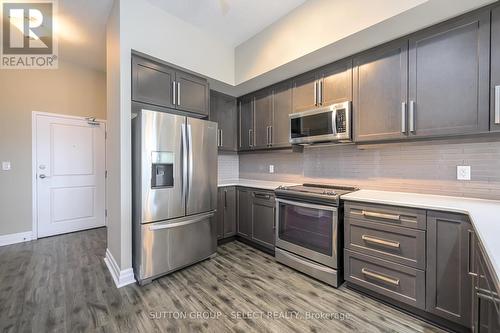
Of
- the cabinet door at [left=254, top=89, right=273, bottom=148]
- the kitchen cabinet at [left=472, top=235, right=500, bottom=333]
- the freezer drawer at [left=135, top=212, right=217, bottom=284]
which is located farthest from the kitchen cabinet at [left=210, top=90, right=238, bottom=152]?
the kitchen cabinet at [left=472, top=235, right=500, bottom=333]

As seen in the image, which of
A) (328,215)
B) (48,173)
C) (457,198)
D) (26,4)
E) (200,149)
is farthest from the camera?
(48,173)

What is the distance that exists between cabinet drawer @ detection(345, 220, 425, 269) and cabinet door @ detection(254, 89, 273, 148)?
68.4 inches

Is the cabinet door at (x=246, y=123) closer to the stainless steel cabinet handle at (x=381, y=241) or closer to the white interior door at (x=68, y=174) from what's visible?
the stainless steel cabinet handle at (x=381, y=241)

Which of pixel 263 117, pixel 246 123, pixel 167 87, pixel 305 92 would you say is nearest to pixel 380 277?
pixel 305 92

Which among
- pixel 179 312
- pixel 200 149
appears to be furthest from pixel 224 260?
pixel 200 149

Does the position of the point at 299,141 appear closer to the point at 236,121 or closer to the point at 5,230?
the point at 236,121

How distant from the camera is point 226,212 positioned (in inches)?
127

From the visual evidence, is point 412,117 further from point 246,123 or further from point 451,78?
point 246,123

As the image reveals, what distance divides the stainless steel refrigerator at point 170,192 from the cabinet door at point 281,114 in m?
0.94

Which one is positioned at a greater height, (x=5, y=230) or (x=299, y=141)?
(x=299, y=141)

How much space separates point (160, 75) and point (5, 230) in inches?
134

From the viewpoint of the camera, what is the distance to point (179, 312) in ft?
5.87

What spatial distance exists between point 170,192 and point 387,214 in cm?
211

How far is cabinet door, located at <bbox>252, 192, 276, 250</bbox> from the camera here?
2828 millimetres
